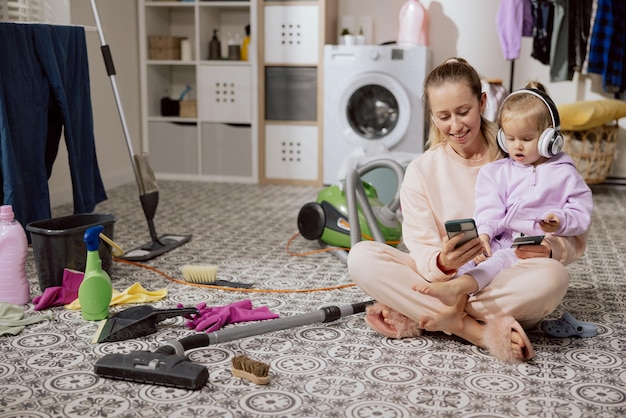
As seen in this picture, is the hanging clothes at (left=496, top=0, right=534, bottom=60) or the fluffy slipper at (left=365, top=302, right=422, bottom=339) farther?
the hanging clothes at (left=496, top=0, right=534, bottom=60)

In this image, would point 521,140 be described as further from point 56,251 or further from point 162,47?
point 162,47

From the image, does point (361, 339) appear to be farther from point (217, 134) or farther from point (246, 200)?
point (217, 134)

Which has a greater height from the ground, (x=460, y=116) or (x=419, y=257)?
(x=460, y=116)

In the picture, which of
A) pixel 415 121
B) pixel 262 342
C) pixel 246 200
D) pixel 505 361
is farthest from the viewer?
pixel 415 121

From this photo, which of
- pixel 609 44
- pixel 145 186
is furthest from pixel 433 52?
pixel 145 186

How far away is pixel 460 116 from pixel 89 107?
1735mm

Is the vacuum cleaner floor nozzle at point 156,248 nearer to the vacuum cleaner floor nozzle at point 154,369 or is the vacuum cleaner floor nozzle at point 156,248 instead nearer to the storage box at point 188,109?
the vacuum cleaner floor nozzle at point 154,369

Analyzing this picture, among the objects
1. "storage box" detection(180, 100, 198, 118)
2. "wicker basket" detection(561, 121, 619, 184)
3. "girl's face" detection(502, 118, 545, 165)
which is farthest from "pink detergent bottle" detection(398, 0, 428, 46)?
"girl's face" detection(502, 118, 545, 165)

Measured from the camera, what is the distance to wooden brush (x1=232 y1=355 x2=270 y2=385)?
1668mm

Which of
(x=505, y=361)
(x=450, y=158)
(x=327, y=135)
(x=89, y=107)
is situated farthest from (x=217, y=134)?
(x=505, y=361)

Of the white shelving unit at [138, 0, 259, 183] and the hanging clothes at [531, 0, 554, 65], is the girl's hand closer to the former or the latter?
the hanging clothes at [531, 0, 554, 65]

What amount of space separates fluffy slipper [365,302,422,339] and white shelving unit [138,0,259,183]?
9.60 ft

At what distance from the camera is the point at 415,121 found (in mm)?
4535

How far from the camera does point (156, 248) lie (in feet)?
9.55
